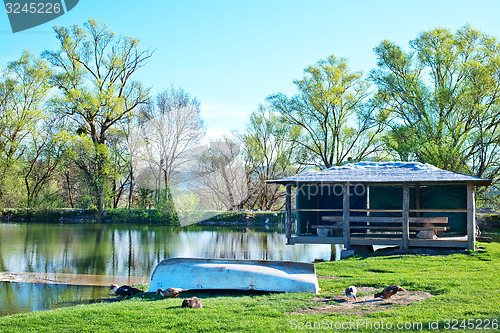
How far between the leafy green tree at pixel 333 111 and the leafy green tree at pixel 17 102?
707 inches

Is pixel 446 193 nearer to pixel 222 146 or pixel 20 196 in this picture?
pixel 222 146

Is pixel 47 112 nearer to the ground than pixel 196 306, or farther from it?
farther from it

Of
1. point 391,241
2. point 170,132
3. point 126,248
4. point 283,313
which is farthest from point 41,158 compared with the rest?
point 283,313

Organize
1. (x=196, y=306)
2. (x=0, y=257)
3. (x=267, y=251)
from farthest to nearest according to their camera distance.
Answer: (x=267, y=251) < (x=0, y=257) < (x=196, y=306)

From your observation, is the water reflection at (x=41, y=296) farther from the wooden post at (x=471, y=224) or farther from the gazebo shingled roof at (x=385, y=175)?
the wooden post at (x=471, y=224)

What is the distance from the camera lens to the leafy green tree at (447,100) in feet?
81.3

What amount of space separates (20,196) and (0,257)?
75.4 feet

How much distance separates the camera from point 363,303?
7.02 m

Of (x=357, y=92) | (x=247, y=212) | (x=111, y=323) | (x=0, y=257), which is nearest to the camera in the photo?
(x=111, y=323)

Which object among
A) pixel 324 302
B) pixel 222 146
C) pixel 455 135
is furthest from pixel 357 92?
pixel 324 302

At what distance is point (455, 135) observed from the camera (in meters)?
26.0
